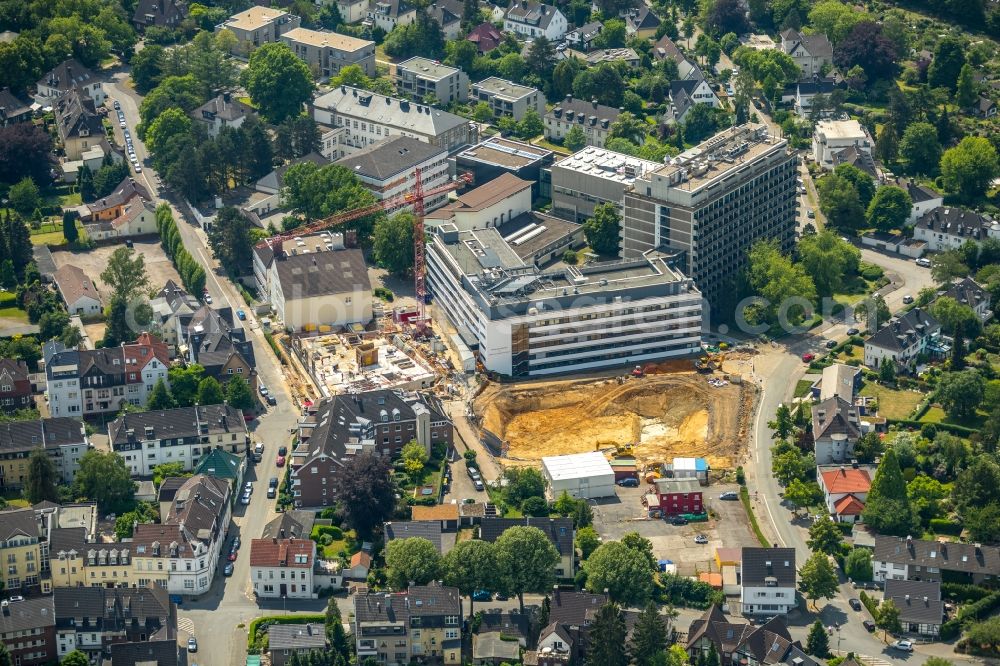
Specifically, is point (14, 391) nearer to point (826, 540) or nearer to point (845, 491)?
point (826, 540)

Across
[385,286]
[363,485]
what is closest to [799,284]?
[385,286]

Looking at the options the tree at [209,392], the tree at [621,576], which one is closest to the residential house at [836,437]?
the tree at [621,576]

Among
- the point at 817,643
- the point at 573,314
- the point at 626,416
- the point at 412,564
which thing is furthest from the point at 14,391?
the point at 817,643

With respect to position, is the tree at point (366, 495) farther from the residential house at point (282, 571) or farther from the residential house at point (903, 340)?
the residential house at point (903, 340)

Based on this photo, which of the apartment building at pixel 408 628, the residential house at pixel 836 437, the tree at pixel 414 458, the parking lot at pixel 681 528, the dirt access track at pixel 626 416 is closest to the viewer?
the apartment building at pixel 408 628

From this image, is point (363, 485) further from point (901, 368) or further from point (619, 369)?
point (901, 368)

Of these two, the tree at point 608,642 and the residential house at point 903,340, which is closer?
the tree at point 608,642

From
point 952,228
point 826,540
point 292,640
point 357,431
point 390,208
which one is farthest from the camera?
point 390,208

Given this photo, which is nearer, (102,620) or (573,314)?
(102,620)
